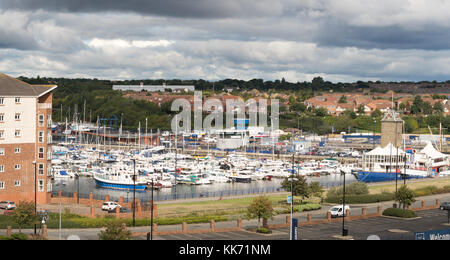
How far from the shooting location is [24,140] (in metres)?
47.2

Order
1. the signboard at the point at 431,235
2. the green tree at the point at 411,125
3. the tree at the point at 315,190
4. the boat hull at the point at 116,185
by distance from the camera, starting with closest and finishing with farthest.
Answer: the signboard at the point at 431,235 < the tree at the point at 315,190 < the boat hull at the point at 116,185 < the green tree at the point at 411,125

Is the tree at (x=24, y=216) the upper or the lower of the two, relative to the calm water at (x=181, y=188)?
upper

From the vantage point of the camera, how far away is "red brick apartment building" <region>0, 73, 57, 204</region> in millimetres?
46125

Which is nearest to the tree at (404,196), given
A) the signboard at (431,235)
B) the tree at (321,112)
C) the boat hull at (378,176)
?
the signboard at (431,235)

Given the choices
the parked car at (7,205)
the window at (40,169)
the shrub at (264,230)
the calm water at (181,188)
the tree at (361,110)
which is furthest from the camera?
the tree at (361,110)

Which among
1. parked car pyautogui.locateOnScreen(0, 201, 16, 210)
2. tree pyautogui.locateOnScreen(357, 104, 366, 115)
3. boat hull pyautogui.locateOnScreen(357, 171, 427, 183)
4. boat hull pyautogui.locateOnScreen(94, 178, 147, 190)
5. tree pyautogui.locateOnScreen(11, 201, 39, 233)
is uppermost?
tree pyautogui.locateOnScreen(357, 104, 366, 115)

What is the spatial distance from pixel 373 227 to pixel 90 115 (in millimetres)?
107503

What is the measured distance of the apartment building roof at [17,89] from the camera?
46500 mm

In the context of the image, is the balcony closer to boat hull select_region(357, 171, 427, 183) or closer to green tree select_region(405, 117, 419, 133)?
boat hull select_region(357, 171, 427, 183)

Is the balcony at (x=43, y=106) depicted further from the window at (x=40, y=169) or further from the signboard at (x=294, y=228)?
the signboard at (x=294, y=228)

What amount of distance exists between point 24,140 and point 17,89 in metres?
4.08

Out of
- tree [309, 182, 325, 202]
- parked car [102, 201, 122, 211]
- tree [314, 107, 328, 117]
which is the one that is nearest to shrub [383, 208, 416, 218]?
tree [309, 182, 325, 202]

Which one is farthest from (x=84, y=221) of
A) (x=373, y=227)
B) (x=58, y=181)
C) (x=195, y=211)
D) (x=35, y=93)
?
(x=58, y=181)
